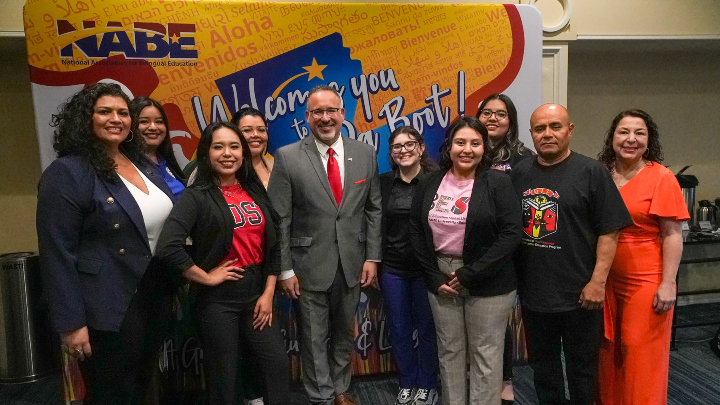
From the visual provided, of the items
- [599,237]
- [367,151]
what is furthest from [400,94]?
[599,237]

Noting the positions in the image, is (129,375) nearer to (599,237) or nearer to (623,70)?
(599,237)

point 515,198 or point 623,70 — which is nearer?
point 515,198

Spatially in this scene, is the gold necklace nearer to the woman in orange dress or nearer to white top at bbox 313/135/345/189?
the woman in orange dress

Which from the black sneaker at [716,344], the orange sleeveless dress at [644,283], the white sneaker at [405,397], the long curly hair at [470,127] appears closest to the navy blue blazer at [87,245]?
the long curly hair at [470,127]

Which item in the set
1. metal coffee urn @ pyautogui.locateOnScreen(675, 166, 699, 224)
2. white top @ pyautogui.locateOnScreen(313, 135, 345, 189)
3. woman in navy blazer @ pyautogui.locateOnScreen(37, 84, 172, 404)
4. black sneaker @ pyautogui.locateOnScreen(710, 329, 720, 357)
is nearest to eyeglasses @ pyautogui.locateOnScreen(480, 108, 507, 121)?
white top @ pyautogui.locateOnScreen(313, 135, 345, 189)

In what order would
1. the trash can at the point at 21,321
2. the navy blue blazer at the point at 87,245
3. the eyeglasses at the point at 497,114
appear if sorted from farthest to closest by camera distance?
1. the trash can at the point at 21,321
2. the eyeglasses at the point at 497,114
3. the navy blue blazer at the point at 87,245

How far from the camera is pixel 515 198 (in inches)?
81.8

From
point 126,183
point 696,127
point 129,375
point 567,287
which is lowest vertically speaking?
point 129,375

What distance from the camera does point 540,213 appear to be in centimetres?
206

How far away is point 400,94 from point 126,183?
1.86 metres

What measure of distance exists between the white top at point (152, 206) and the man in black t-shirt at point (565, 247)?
1600mm

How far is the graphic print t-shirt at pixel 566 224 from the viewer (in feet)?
6.49

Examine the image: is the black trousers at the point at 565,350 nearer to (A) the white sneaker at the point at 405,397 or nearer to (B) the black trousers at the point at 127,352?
(A) the white sneaker at the point at 405,397

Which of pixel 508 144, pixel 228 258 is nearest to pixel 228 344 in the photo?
pixel 228 258
